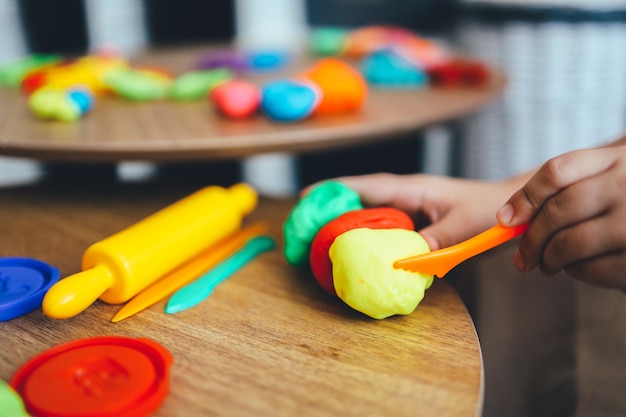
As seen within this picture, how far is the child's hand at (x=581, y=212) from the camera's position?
1.42ft

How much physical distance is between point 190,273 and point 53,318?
0.13 m

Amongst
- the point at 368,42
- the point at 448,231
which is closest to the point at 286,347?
the point at 448,231

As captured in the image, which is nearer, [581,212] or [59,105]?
[581,212]

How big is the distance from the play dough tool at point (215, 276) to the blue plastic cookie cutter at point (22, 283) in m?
0.11

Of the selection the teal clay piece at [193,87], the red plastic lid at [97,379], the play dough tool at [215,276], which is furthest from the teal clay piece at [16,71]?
the red plastic lid at [97,379]

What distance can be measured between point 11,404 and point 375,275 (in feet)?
0.85

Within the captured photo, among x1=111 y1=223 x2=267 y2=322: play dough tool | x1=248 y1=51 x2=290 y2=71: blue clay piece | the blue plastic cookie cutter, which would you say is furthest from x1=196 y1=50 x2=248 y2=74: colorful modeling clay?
the blue plastic cookie cutter

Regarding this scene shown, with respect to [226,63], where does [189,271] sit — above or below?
below

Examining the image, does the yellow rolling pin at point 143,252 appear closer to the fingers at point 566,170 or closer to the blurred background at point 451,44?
the fingers at point 566,170

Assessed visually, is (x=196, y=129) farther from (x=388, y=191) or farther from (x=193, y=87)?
(x=388, y=191)

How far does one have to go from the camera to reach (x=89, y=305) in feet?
1.58

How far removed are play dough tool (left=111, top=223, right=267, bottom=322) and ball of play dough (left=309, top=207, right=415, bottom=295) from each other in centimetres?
12

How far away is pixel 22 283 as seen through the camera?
0.51 meters

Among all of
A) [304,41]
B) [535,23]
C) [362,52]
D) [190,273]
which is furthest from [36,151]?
[535,23]
